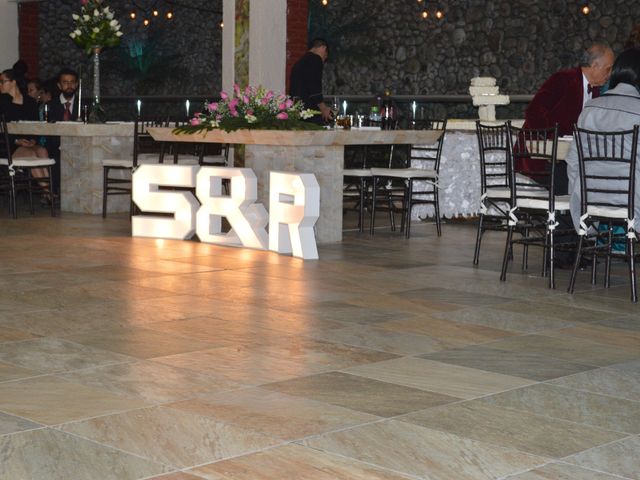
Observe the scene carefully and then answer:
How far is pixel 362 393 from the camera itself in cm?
351

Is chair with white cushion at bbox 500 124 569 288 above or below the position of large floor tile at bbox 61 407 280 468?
above

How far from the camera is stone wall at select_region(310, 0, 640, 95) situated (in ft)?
41.3

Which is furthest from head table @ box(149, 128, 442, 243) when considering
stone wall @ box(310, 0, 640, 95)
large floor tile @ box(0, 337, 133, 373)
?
stone wall @ box(310, 0, 640, 95)

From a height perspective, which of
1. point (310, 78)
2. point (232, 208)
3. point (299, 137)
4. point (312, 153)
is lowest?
point (232, 208)

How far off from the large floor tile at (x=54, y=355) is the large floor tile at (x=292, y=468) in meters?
1.20

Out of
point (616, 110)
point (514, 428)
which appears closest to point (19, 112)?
point (616, 110)

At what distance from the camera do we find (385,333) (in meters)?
4.50

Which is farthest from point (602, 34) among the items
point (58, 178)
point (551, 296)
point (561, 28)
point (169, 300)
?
point (169, 300)

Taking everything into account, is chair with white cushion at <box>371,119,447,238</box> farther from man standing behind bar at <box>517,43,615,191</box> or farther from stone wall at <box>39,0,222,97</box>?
stone wall at <box>39,0,222,97</box>

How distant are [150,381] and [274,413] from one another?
0.56 meters

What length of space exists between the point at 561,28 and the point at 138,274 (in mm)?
8169

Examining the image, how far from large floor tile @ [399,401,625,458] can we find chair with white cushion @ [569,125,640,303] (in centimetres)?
240

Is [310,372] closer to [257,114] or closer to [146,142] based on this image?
[257,114]

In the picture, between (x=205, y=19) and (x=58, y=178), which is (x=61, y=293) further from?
(x=205, y=19)
